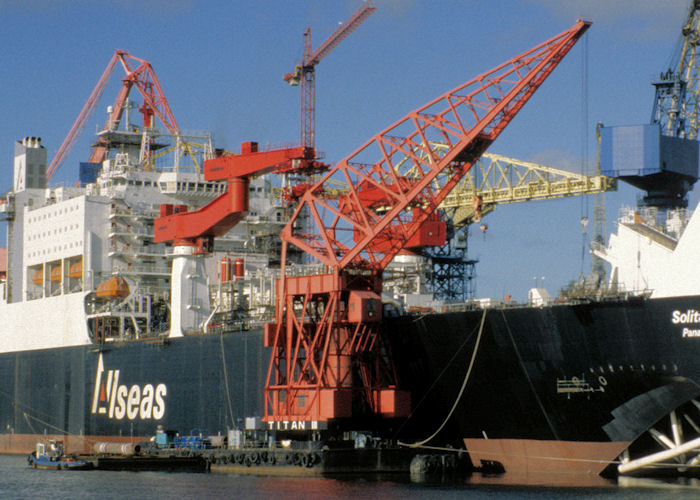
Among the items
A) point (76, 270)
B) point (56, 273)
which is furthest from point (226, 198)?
point (56, 273)

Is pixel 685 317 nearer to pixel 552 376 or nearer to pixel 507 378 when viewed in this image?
pixel 552 376

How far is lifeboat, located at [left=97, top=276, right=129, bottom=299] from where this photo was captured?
57.3 metres

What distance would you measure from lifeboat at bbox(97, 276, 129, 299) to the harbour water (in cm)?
1187

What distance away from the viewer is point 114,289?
5731cm

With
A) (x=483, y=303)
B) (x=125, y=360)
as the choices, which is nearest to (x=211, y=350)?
(x=125, y=360)

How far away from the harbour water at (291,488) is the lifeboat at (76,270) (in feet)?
49.0

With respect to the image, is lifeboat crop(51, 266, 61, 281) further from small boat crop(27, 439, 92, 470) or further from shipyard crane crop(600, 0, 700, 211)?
shipyard crane crop(600, 0, 700, 211)

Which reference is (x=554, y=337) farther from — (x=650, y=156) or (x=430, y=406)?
A: (x=650, y=156)

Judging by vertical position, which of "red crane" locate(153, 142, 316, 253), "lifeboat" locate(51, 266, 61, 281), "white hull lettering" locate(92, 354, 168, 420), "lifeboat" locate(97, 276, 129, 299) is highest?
"red crane" locate(153, 142, 316, 253)

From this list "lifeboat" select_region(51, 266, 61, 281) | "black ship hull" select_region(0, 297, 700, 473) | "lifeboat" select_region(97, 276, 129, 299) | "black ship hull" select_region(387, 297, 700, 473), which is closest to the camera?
"black ship hull" select_region(387, 297, 700, 473)

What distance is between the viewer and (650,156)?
57.1 m

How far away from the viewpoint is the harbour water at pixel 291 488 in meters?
37.9

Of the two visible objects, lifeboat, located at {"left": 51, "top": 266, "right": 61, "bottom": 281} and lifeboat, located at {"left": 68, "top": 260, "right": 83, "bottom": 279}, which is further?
lifeboat, located at {"left": 51, "top": 266, "right": 61, "bottom": 281}

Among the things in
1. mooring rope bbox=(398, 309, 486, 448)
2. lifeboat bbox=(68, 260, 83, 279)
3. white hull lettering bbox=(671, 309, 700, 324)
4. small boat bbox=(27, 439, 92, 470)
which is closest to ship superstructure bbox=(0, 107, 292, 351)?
lifeboat bbox=(68, 260, 83, 279)
